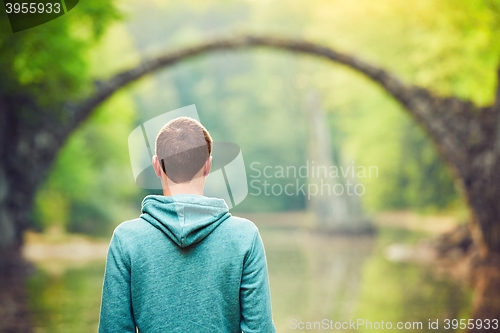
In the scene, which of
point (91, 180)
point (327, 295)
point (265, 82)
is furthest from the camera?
point (265, 82)

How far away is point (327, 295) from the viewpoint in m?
8.32

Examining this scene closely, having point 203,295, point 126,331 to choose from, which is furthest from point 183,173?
point 126,331

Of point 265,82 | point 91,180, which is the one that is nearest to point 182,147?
point 91,180

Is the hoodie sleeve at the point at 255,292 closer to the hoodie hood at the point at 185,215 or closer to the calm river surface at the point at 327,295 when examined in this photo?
the hoodie hood at the point at 185,215

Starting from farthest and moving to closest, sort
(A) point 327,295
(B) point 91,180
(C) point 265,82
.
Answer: (C) point 265,82 < (B) point 91,180 < (A) point 327,295

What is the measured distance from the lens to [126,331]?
1.84 m

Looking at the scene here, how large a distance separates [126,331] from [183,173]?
0.44 m

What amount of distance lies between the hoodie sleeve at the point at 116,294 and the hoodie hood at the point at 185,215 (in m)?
0.12

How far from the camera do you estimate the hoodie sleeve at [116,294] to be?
1799mm

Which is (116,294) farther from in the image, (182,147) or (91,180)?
(91,180)

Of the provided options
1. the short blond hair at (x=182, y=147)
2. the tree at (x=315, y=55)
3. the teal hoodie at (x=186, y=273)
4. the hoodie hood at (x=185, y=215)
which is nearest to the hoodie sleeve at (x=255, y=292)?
the teal hoodie at (x=186, y=273)

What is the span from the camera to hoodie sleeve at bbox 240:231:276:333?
180 cm

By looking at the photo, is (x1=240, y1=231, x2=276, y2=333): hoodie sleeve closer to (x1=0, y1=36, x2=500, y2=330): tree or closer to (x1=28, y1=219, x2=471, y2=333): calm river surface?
(x1=28, y1=219, x2=471, y2=333): calm river surface

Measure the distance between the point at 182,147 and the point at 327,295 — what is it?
22.3ft
